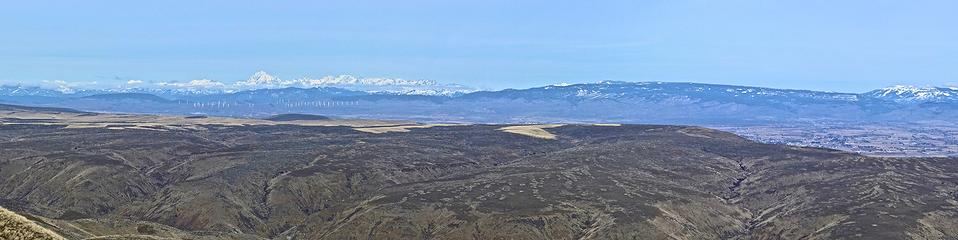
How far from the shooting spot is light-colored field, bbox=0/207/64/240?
2336 inches

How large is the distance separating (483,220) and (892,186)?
319 ft

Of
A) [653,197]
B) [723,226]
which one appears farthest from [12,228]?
[653,197]

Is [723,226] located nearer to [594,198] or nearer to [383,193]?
[594,198]

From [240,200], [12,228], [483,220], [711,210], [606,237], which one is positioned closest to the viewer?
[12,228]

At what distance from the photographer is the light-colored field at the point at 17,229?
59.3 m

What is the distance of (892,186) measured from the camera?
193125 millimetres

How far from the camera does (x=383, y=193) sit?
193 m

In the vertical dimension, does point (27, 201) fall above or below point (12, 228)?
below

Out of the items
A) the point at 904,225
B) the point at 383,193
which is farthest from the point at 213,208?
the point at 904,225

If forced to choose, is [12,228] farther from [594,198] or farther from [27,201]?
[27,201]

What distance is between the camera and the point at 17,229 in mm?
60094

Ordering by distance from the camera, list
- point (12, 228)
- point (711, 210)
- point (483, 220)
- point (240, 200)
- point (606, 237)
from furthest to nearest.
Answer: point (240, 200), point (711, 210), point (483, 220), point (606, 237), point (12, 228)

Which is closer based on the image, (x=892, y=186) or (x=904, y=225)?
(x=904, y=225)

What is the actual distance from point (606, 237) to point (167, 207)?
94.9 m
